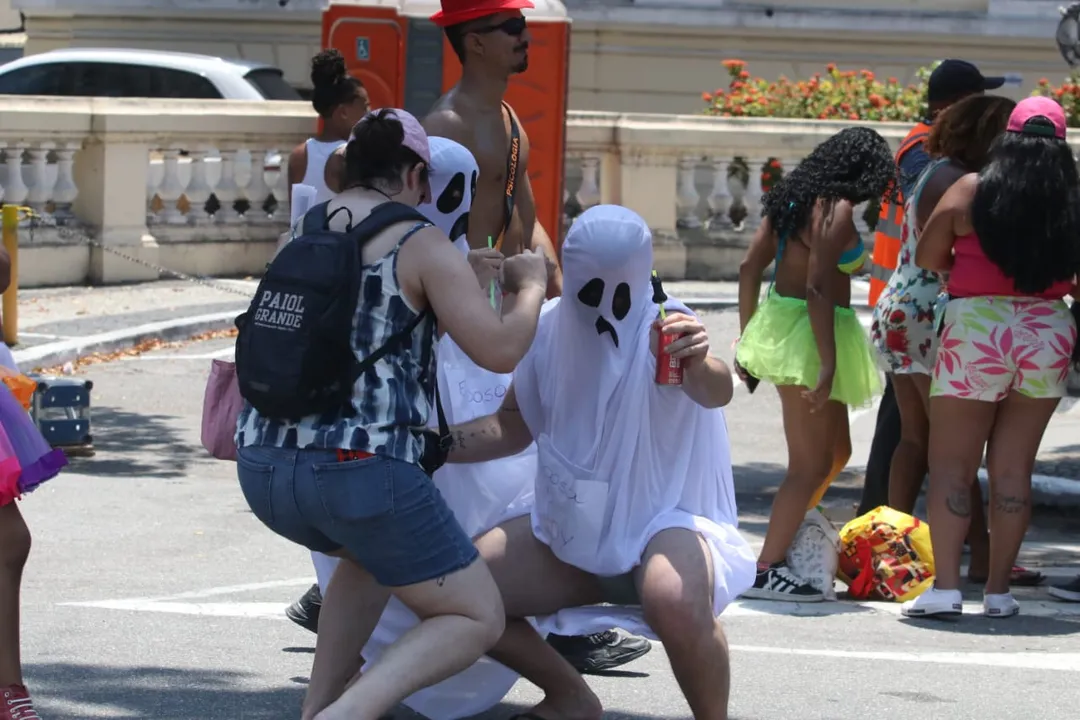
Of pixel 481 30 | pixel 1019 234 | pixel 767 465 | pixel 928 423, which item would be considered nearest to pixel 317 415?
pixel 481 30

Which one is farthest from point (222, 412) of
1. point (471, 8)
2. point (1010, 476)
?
point (1010, 476)

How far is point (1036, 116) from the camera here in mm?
6746

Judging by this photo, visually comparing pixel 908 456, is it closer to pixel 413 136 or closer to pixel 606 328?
pixel 606 328

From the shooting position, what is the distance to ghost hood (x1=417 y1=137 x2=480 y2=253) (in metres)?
5.20

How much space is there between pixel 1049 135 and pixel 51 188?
31.0 feet

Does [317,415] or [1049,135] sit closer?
[317,415]

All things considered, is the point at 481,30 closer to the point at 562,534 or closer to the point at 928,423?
the point at 562,534

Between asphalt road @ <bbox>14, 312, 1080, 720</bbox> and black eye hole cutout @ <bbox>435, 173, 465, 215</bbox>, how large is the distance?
1466 millimetres

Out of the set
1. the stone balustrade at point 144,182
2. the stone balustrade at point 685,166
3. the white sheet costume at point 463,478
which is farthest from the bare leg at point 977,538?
the stone balustrade at point 685,166

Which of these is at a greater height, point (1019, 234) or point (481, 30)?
point (481, 30)

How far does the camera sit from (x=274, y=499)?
449 cm

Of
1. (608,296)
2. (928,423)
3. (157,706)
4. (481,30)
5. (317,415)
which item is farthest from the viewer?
(928,423)

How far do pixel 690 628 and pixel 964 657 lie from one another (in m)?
1.89

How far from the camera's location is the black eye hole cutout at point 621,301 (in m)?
5.08
